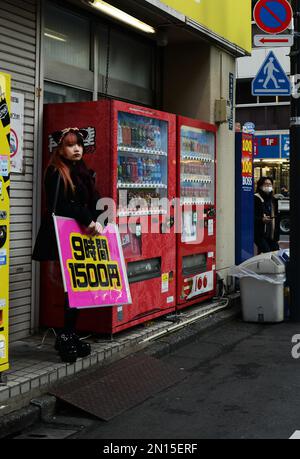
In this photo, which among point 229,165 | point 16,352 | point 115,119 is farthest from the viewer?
point 229,165

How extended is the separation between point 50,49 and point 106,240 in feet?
7.99

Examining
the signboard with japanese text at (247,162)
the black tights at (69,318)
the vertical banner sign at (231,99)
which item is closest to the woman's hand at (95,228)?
the black tights at (69,318)

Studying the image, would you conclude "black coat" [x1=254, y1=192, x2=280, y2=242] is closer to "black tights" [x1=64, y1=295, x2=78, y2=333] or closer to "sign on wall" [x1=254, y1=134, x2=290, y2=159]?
"black tights" [x1=64, y1=295, x2=78, y2=333]

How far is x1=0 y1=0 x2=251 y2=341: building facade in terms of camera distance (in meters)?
6.38

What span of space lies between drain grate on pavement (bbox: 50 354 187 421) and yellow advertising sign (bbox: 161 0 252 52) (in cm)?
442

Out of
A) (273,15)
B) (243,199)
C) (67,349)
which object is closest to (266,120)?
(243,199)

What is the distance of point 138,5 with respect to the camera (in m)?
7.23

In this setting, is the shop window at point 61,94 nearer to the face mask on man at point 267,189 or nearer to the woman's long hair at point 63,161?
the woman's long hair at point 63,161

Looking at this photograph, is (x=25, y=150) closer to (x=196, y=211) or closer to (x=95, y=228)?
(x=95, y=228)

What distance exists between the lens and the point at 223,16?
9.53m

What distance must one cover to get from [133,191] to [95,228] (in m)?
1.15

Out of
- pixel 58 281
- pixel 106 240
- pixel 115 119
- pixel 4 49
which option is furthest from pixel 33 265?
pixel 4 49

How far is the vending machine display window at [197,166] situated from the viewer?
8023 millimetres
